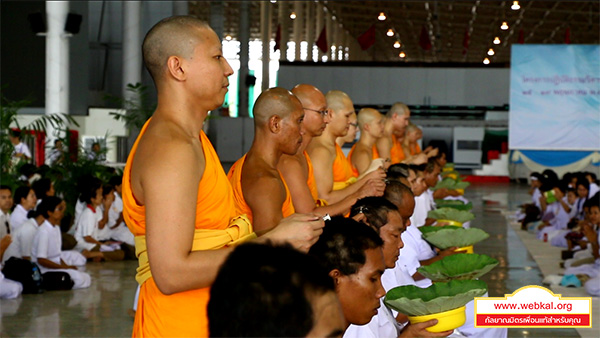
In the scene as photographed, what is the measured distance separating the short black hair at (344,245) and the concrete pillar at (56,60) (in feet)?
38.1

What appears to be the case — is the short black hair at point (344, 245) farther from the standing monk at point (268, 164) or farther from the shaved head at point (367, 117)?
the shaved head at point (367, 117)

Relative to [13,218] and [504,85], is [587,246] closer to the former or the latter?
[13,218]

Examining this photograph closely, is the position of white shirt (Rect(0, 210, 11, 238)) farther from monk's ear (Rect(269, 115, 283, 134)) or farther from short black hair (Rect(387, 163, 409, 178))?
monk's ear (Rect(269, 115, 283, 134))

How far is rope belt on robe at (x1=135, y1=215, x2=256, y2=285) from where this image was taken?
7.22 ft

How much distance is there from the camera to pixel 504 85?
2402cm

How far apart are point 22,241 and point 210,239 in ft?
17.8

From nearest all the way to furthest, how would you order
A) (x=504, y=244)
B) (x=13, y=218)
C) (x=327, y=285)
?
1. (x=327, y=285)
2. (x=13, y=218)
3. (x=504, y=244)

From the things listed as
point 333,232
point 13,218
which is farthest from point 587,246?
point 333,232

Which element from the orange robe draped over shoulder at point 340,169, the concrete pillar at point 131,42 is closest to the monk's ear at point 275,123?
the orange robe draped over shoulder at point 340,169

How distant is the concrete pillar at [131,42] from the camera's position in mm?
16828

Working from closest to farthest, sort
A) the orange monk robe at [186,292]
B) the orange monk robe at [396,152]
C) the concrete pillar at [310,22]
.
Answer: the orange monk robe at [186,292]
the orange monk robe at [396,152]
the concrete pillar at [310,22]

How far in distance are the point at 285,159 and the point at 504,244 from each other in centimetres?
712

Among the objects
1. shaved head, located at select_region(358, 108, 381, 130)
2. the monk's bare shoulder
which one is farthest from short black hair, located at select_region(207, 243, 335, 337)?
shaved head, located at select_region(358, 108, 381, 130)

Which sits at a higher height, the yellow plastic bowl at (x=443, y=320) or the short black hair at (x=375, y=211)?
the short black hair at (x=375, y=211)
